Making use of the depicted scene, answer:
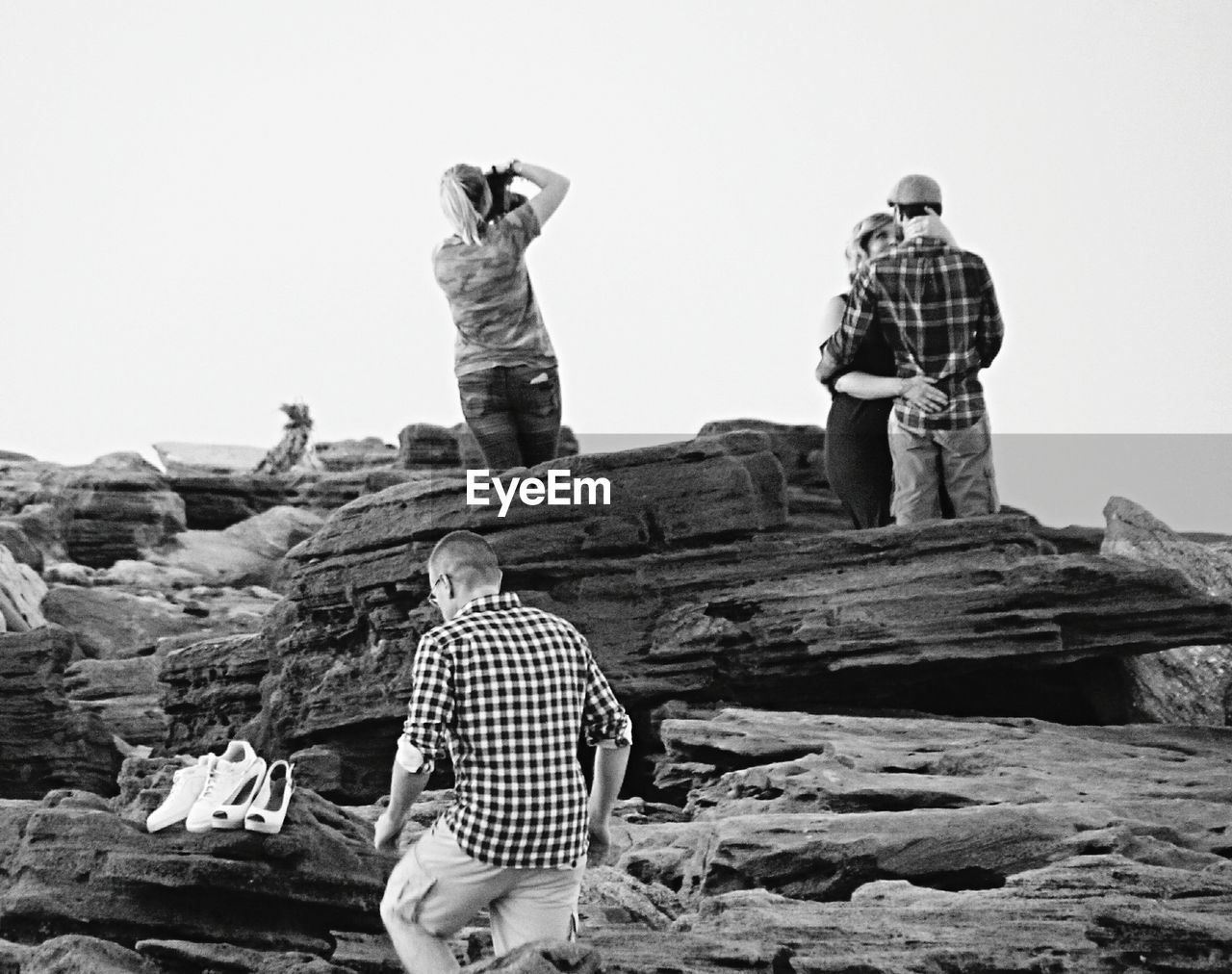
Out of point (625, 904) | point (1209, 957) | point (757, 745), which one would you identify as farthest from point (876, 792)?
point (1209, 957)

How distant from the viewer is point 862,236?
16.0 m

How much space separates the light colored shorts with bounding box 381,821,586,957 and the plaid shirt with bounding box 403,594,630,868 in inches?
4.4

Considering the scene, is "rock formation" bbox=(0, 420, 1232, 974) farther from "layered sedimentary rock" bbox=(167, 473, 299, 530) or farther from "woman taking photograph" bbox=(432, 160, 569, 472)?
"layered sedimentary rock" bbox=(167, 473, 299, 530)

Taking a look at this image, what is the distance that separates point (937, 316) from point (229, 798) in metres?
7.79

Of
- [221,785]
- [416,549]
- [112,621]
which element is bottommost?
[112,621]

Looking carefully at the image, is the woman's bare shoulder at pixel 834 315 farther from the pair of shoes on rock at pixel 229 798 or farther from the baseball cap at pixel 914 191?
the pair of shoes on rock at pixel 229 798

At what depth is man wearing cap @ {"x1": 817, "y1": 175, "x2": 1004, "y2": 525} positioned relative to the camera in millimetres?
15047

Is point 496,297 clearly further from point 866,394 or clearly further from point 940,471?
point 940,471

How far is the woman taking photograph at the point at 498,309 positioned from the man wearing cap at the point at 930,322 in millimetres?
2944

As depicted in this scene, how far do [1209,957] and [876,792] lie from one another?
154 inches

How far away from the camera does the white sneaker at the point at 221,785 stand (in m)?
11.2

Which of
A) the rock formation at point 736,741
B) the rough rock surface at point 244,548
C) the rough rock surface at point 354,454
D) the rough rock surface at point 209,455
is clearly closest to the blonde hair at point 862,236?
the rock formation at point 736,741

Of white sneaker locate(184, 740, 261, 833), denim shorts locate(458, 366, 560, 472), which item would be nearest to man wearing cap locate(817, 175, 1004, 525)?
denim shorts locate(458, 366, 560, 472)

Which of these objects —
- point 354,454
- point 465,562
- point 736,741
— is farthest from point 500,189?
point 354,454
